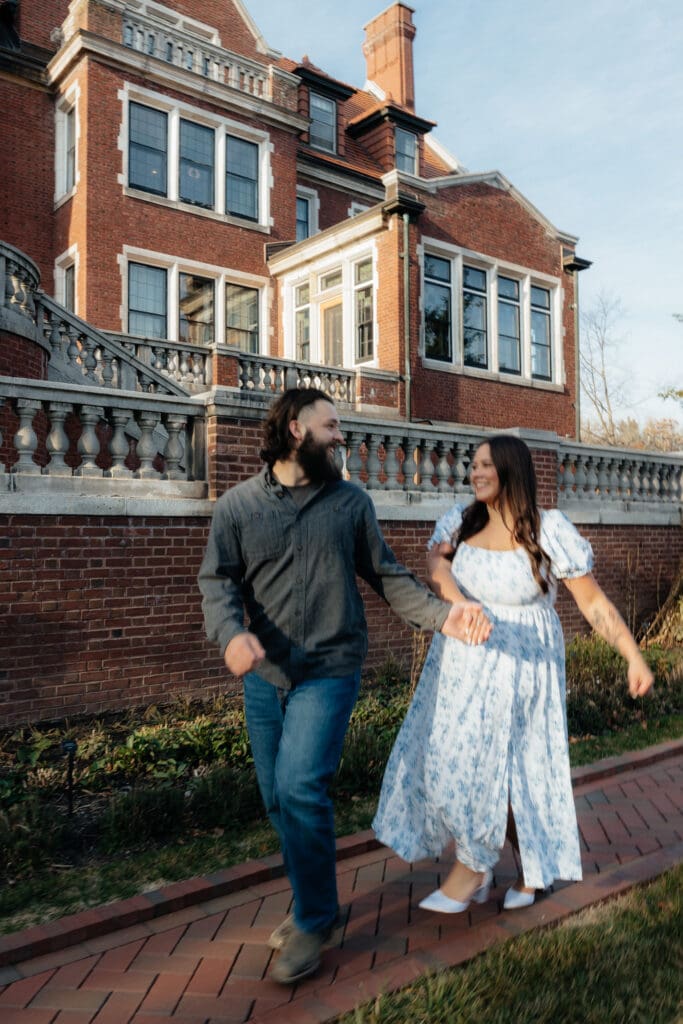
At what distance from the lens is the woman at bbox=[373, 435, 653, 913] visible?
3.46 metres

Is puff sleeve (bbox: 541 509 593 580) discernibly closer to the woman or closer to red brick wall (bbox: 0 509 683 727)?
the woman

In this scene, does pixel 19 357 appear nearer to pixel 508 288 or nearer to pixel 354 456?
pixel 354 456

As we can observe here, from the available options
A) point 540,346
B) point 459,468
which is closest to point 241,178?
point 540,346

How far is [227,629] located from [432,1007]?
1426mm

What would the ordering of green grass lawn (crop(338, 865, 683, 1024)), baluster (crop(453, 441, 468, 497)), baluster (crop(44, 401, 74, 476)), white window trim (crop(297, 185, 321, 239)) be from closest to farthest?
1. green grass lawn (crop(338, 865, 683, 1024))
2. baluster (crop(44, 401, 74, 476))
3. baluster (crop(453, 441, 468, 497))
4. white window trim (crop(297, 185, 321, 239))

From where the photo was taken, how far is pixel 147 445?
7.27 m

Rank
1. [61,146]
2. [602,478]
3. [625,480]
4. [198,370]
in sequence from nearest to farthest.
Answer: [602,478]
[625,480]
[198,370]
[61,146]

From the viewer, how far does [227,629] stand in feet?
9.87

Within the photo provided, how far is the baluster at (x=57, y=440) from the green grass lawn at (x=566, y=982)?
16.2 feet

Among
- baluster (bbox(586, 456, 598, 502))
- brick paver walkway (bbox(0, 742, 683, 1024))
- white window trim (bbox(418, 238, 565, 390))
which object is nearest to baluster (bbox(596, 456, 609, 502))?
baluster (bbox(586, 456, 598, 502))

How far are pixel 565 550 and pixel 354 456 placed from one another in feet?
17.0

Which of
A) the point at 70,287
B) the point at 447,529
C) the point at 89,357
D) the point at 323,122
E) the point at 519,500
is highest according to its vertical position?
the point at 323,122

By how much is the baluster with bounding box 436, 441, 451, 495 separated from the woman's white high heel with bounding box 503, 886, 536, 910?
6097 mm

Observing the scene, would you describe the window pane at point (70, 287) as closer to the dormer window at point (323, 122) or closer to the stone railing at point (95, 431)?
the dormer window at point (323, 122)
